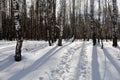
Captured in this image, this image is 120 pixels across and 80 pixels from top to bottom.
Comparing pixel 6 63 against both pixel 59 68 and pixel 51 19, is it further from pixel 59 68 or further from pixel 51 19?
pixel 51 19

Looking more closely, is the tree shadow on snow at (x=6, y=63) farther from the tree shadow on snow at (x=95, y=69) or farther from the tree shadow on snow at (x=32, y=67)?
the tree shadow on snow at (x=95, y=69)

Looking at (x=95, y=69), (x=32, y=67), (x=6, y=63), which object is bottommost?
(x=95, y=69)

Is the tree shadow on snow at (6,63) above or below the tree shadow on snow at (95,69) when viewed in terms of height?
above

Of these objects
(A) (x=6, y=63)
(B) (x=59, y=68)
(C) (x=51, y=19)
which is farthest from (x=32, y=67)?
(C) (x=51, y=19)

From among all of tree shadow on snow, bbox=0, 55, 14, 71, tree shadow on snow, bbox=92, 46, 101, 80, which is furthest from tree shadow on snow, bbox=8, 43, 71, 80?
tree shadow on snow, bbox=92, 46, 101, 80

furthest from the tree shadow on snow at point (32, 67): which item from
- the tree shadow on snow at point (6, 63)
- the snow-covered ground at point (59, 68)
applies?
the tree shadow on snow at point (6, 63)

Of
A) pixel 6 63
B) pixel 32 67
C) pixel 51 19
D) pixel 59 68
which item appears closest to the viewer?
pixel 32 67

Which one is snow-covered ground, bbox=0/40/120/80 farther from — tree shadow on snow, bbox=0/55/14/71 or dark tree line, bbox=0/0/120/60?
dark tree line, bbox=0/0/120/60

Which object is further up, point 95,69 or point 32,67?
point 32,67

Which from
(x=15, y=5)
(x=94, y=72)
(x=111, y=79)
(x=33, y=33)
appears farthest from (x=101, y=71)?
(x=33, y=33)

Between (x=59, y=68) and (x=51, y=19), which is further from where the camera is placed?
(x=51, y=19)

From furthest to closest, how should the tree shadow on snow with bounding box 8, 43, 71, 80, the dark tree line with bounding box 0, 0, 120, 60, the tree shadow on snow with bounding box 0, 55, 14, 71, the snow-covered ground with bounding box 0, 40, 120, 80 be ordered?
the dark tree line with bounding box 0, 0, 120, 60 < the tree shadow on snow with bounding box 0, 55, 14, 71 < the snow-covered ground with bounding box 0, 40, 120, 80 < the tree shadow on snow with bounding box 8, 43, 71, 80

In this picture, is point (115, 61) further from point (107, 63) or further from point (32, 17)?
point (32, 17)

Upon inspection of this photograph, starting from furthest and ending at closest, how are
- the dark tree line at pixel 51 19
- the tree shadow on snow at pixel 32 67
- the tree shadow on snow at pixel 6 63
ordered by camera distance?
the dark tree line at pixel 51 19, the tree shadow on snow at pixel 6 63, the tree shadow on snow at pixel 32 67
